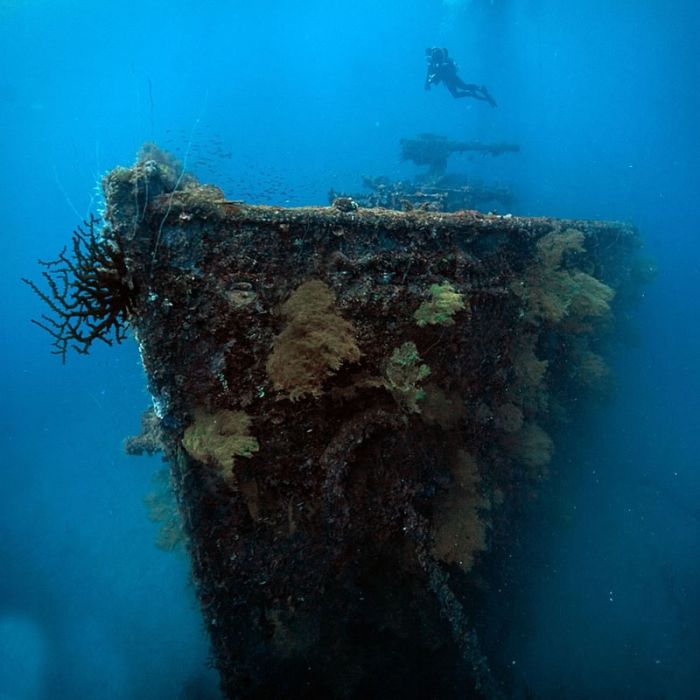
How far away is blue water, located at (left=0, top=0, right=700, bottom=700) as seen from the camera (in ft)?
32.5

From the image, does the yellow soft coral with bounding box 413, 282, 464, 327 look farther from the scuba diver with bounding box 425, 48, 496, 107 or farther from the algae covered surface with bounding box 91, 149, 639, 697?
the scuba diver with bounding box 425, 48, 496, 107

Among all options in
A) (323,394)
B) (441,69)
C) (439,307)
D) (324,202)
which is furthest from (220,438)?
(324,202)

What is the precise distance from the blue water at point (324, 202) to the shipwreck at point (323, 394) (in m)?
1.00

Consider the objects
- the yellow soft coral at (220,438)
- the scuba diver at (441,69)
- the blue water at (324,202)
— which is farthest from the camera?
the scuba diver at (441,69)

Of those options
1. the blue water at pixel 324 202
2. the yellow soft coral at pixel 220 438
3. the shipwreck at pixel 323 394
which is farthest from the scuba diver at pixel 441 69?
the yellow soft coral at pixel 220 438

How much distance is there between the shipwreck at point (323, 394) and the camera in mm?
2936

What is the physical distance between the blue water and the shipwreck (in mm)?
997

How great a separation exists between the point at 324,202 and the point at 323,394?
62.3 metres

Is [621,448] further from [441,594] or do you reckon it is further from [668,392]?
[441,594]

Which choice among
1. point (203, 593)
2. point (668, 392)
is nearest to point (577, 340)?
point (203, 593)

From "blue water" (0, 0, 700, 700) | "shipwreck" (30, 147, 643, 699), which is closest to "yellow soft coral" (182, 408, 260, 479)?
"shipwreck" (30, 147, 643, 699)

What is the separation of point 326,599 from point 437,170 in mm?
18115

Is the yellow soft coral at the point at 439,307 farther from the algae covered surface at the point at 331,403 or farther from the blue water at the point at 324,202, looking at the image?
the blue water at the point at 324,202

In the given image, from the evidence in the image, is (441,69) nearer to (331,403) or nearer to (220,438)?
(331,403)
